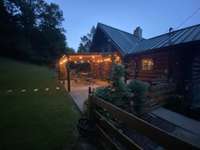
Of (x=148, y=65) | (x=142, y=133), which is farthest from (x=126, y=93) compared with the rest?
(x=148, y=65)

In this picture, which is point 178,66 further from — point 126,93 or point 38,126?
point 38,126

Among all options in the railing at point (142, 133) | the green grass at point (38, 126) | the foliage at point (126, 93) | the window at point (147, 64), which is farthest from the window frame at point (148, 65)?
the railing at point (142, 133)

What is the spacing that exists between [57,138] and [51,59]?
3937cm

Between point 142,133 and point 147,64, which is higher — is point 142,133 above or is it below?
below

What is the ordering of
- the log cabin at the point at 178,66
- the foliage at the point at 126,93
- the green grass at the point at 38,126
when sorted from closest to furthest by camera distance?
1. the green grass at the point at 38,126
2. the foliage at the point at 126,93
3. the log cabin at the point at 178,66

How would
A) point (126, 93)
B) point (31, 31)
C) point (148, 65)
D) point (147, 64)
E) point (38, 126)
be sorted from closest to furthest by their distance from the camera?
point (38, 126)
point (126, 93)
point (148, 65)
point (147, 64)
point (31, 31)

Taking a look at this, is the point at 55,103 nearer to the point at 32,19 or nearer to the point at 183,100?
the point at 183,100

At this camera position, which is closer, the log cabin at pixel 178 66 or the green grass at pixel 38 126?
the green grass at pixel 38 126

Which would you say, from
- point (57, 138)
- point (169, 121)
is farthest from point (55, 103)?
point (169, 121)

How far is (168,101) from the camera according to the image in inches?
279

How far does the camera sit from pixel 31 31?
40.6 metres

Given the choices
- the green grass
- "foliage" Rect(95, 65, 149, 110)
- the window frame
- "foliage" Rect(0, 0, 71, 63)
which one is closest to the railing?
the green grass

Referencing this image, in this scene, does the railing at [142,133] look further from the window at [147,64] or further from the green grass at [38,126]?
the window at [147,64]

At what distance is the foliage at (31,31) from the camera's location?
3597 cm
